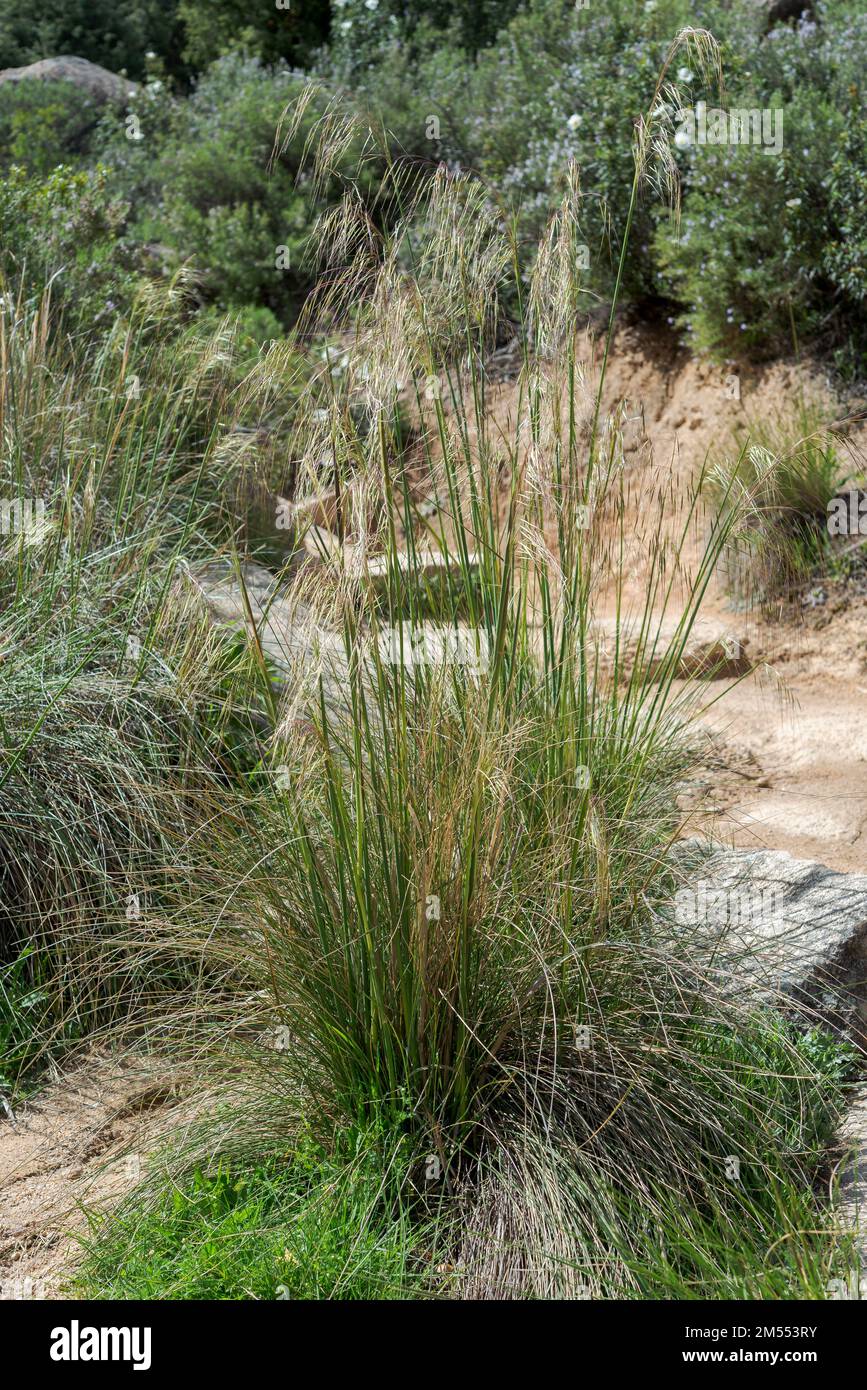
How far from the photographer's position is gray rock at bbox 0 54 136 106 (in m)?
13.4

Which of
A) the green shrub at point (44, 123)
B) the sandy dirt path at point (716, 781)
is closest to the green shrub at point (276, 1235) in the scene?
the sandy dirt path at point (716, 781)

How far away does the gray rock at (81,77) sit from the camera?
1345cm

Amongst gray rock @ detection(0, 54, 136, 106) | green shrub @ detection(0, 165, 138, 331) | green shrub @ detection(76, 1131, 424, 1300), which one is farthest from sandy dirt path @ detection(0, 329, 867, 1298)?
gray rock @ detection(0, 54, 136, 106)

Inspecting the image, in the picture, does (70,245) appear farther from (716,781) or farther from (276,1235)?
(276,1235)

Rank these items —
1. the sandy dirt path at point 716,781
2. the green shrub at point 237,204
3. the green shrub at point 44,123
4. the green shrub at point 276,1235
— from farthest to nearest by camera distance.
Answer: the green shrub at point 44,123 → the green shrub at point 237,204 → the sandy dirt path at point 716,781 → the green shrub at point 276,1235

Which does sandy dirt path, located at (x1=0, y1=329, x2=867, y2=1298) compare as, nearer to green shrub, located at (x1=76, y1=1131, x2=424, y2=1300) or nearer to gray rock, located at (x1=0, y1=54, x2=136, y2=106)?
green shrub, located at (x1=76, y1=1131, x2=424, y2=1300)

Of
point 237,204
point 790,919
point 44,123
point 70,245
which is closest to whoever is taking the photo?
point 790,919

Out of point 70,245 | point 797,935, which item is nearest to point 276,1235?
point 797,935

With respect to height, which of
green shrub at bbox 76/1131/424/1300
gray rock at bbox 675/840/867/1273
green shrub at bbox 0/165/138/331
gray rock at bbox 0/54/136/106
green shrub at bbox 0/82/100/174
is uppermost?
gray rock at bbox 0/54/136/106

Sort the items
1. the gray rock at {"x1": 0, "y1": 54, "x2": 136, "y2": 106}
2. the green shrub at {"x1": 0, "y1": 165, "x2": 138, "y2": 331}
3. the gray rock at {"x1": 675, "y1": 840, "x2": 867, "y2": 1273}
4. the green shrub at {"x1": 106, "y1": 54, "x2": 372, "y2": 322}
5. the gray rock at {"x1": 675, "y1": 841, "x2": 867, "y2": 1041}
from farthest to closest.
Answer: the gray rock at {"x1": 0, "y1": 54, "x2": 136, "y2": 106} → the green shrub at {"x1": 106, "y1": 54, "x2": 372, "y2": 322} → the green shrub at {"x1": 0, "y1": 165, "x2": 138, "y2": 331} → the gray rock at {"x1": 675, "y1": 841, "x2": 867, "y2": 1041} → the gray rock at {"x1": 675, "y1": 840, "x2": 867, "y2": 1273}

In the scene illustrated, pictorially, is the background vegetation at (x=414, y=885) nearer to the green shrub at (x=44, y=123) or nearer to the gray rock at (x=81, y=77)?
the green shrub at (x=44, y=123)

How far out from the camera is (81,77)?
44.8 ft

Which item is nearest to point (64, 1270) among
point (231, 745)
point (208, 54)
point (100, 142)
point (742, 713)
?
point (231, 745)

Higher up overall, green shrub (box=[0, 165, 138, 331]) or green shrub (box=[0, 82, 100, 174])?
green shrub (box=[0, 82, 100, 174])
